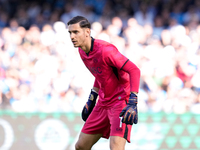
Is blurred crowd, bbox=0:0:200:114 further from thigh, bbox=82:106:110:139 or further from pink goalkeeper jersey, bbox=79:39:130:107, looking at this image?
pink goalkeeper jersey, bbox=79:39:130:107

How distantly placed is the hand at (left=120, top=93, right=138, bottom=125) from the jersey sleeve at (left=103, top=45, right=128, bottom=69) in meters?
0.36

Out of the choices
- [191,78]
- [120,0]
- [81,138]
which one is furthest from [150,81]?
[120,0]

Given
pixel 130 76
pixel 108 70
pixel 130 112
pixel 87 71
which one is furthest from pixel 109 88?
pixel 87 71

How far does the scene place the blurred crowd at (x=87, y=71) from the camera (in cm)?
685

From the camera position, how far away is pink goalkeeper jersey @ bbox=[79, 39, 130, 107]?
397cm

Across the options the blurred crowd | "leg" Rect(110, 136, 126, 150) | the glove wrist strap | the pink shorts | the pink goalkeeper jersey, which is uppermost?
the blurred crowd

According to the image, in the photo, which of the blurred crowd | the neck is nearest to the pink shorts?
the neck

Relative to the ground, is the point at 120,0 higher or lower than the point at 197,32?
higher

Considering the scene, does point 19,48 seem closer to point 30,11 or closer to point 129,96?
point 30,11

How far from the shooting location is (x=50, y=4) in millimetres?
10375

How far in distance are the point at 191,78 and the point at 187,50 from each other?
2.15ft

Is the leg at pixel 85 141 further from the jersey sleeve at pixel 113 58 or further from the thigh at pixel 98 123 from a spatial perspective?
the jersey sleeve at pixel 113 58

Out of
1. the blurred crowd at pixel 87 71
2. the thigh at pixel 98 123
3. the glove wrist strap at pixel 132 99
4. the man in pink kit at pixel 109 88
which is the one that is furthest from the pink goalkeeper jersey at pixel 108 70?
the blurred crowd at pixel 87 71

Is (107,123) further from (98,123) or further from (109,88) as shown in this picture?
(109,88)
